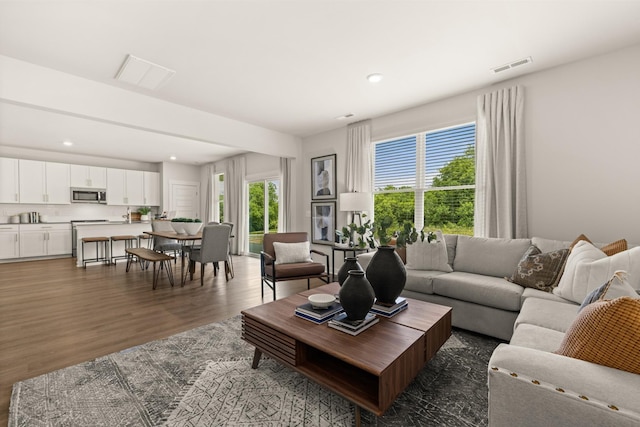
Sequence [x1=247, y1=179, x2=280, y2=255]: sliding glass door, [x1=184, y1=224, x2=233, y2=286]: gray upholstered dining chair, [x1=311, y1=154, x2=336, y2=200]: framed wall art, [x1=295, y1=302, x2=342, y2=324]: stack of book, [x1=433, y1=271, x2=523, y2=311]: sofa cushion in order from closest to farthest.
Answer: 1. [x1=295, y1=302, x2=342, y2=324]: stack of book
2. [x1=433, y1=271, x2=523, y2=311]: sofa cushion
3. [x1=184, y1=224, x2=233, y2=286]: gray upholstered dining chair
4. [x1=311, y1=154, x2=336, y2=200]: framed wall art
5. [x1=247, y1=179, x2=280, y2=255]: sliding glass door

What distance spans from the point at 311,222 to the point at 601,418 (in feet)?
16.6

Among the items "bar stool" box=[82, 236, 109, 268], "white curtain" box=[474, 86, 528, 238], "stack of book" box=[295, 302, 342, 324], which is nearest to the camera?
"stack of book" box=[295, 302, 342, 324]

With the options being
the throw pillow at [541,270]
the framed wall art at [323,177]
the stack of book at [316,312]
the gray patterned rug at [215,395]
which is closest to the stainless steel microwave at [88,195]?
the framed wall art at [323,177]

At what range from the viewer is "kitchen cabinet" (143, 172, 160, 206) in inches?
332

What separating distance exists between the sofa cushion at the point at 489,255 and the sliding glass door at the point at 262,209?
4067 millimetres

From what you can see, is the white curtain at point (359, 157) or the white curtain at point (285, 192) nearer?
the white curtain at point (359, 157)

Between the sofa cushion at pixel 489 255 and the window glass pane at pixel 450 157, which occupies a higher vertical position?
the window glass pane at pixel 450 157

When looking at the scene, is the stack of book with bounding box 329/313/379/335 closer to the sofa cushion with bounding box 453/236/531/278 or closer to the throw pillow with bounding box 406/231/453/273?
the throw pillow with bounding box 406/231/453/273

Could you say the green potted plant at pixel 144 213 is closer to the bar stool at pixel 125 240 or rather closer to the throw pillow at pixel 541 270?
the bar stool at pixel 125 240

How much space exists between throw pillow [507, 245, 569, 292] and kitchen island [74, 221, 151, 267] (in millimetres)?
7609

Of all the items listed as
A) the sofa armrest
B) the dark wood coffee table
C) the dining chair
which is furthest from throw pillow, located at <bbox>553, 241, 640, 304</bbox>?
the dining chair

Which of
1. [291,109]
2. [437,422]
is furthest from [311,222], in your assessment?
[437,422]

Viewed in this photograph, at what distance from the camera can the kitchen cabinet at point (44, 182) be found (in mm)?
6633

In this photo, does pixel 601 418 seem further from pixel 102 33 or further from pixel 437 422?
pixel 102 33
